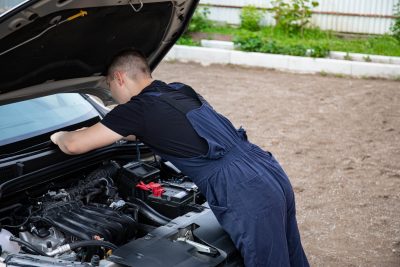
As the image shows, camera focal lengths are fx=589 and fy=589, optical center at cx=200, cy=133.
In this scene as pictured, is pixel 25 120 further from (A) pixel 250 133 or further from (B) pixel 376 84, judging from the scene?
(B) pixel 376 84

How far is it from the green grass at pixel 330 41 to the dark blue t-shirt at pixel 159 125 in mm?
7784

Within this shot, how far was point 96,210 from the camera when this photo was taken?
301cm

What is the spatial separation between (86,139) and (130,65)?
0.48m

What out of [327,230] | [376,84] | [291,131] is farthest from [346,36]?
[327,230]

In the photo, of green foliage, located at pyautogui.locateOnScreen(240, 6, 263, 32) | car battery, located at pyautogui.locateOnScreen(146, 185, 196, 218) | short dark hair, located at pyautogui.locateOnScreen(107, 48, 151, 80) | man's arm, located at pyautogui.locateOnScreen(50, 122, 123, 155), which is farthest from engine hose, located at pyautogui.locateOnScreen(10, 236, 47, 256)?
green foliage, located at pyautogui.locateOnScreen(240, 6, 263, 32)

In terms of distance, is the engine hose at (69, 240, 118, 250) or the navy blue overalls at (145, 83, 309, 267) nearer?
the engine hose at (69, 240, 118, 250)

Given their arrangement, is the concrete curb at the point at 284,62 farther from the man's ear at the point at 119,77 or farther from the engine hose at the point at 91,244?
the engine hose at the point at 91,244

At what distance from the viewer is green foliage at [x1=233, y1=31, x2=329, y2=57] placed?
10.3 metres

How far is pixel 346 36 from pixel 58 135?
365 inches

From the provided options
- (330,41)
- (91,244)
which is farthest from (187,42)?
(91,244)

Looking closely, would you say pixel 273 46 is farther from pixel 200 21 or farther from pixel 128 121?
pixel 128 121

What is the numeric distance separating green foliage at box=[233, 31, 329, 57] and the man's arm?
7.75 meters

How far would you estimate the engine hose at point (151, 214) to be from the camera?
308 centimetres

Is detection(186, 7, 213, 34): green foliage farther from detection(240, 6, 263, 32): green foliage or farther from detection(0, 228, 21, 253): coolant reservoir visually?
detection(0, 228, 21, 253): coolant reservoir
